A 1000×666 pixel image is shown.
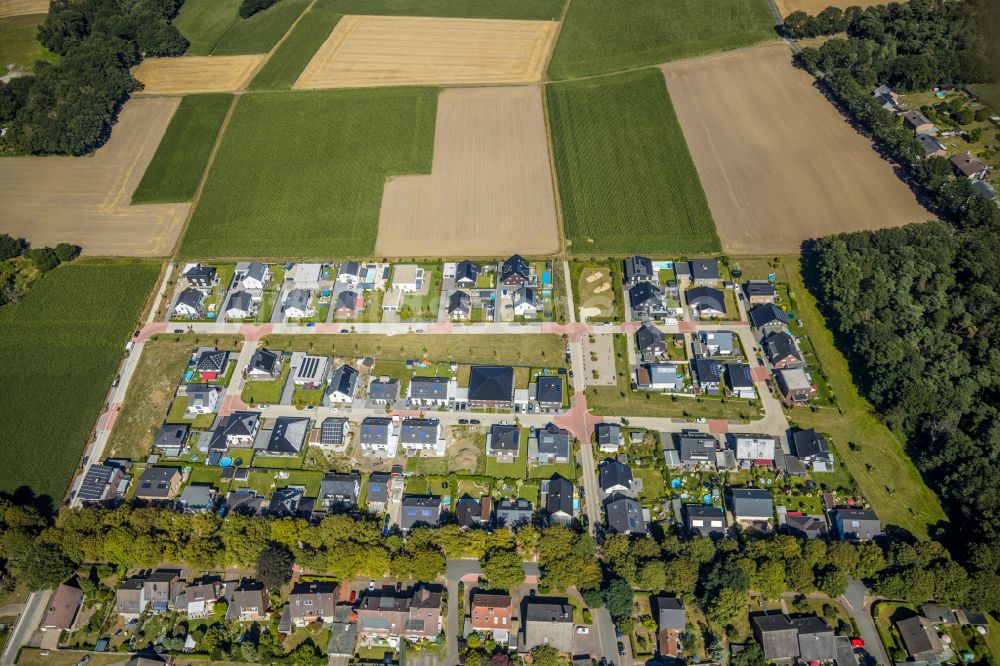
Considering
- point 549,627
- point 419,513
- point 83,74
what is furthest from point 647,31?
point 549,627

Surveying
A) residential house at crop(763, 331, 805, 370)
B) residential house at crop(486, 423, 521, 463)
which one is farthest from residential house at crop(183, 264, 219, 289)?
residential house at crop(763, 331, 805, 370)

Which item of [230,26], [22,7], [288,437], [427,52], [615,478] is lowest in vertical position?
[288,437]

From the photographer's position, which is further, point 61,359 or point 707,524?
point 61,359

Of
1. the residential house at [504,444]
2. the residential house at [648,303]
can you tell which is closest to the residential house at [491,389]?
the residential house at [504,444]

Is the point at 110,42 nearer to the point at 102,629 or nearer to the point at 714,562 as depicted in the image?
the point at 102,629

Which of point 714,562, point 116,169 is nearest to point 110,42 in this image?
point 116,169

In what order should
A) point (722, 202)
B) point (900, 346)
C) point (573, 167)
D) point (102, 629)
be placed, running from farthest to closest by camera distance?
1. point (573, 167)
2. point (722, 202)
3. point (900, 346)
4. point (102, 629)

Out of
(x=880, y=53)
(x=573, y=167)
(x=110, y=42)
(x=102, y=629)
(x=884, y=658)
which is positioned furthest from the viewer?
(x=110, y=42)

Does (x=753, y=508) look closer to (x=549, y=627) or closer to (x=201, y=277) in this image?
(x=549, y=627)
